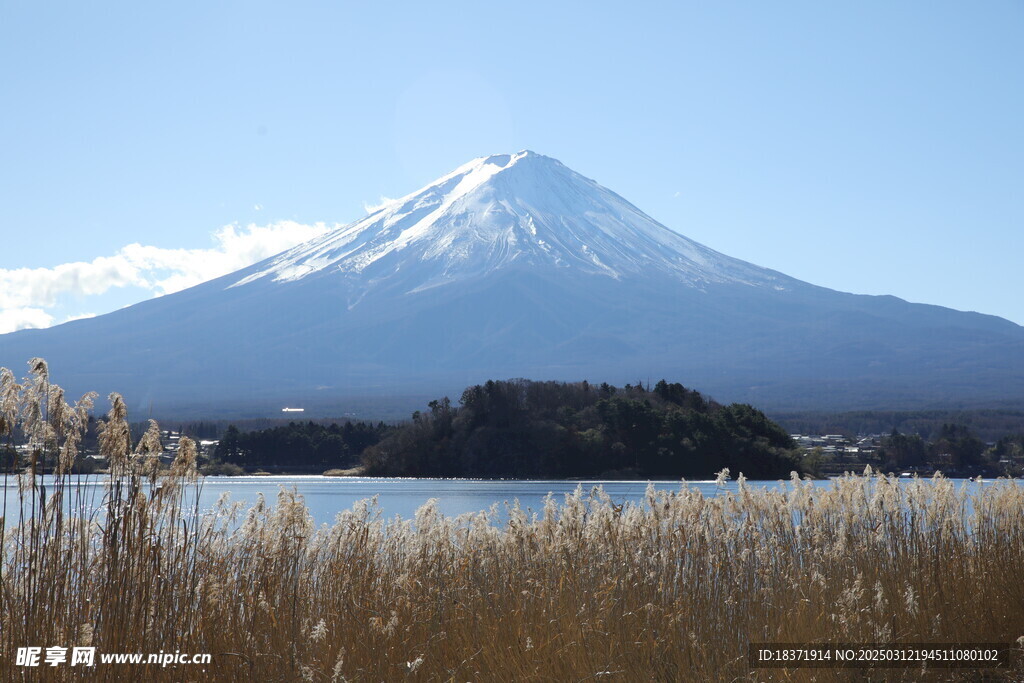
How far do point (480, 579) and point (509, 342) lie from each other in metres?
178

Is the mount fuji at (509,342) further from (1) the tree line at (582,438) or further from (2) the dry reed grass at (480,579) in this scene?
(2) the dry reed grass at (480,579)

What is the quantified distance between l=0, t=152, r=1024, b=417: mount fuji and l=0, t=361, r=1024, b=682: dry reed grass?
130 m

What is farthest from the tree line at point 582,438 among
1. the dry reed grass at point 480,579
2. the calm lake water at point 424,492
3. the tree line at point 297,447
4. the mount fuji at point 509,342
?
the mount fuji at point 509,342

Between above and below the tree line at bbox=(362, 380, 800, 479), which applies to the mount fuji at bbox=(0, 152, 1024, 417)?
above

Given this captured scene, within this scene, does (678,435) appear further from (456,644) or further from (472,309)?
(472,309)

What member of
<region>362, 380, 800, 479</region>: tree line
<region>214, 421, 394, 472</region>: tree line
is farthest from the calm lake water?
<region>214, 421, 394, 472</region>: tree line

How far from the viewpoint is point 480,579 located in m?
5.68

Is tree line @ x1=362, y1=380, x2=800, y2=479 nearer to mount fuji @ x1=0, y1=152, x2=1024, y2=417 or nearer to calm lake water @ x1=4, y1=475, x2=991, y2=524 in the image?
calm lake water @ x1=4, y1=475, x2=991, y2=524

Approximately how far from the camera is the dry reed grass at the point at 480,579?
4.34 metres

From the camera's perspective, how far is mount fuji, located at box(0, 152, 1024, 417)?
150 m

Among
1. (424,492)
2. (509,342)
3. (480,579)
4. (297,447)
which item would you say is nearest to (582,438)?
(424,492)

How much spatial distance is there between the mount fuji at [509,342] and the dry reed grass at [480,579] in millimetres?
130240

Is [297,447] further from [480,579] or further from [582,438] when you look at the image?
[480,579]

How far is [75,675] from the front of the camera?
4148 millimetres
